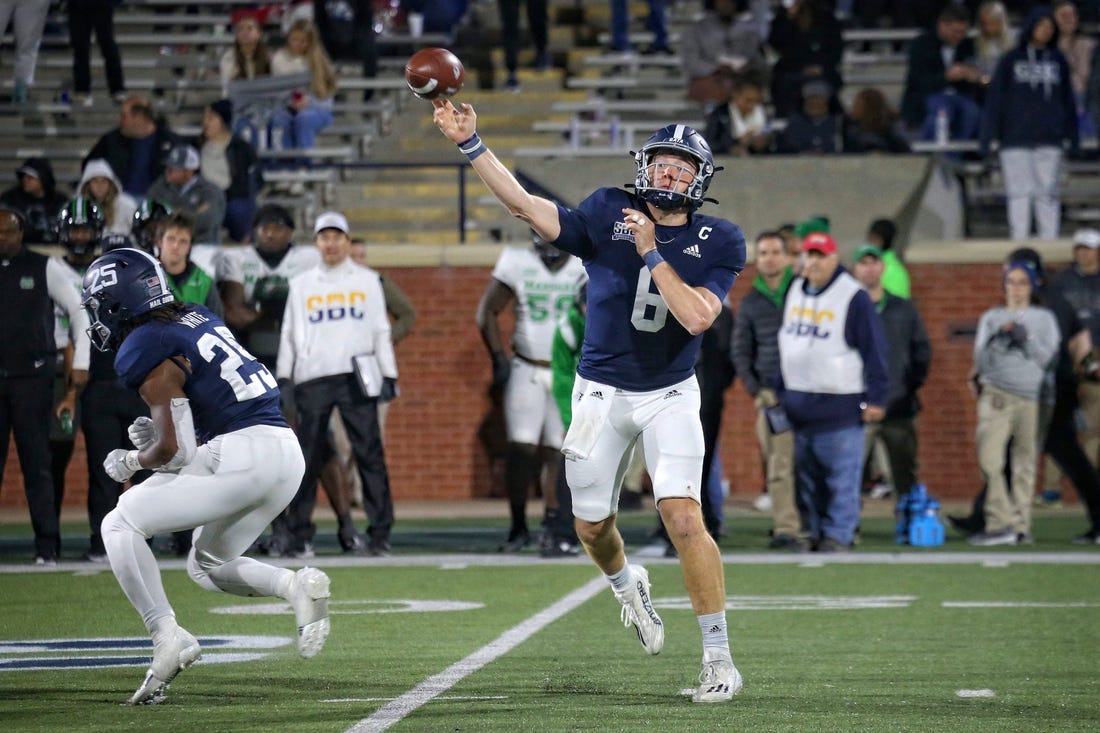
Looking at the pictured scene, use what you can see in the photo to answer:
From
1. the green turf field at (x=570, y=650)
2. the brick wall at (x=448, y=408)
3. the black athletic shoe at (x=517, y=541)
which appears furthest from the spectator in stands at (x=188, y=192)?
the black athletic shoe at (x=517, y=541)

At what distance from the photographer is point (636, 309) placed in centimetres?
673

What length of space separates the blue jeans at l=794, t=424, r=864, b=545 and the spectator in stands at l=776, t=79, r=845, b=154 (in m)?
4.90

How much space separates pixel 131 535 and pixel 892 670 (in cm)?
288

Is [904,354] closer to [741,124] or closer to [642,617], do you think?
[741,124]

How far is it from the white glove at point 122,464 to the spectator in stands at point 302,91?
11365 mm

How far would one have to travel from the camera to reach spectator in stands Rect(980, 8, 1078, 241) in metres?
15.6

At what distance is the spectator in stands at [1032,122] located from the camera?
1555 centimetres

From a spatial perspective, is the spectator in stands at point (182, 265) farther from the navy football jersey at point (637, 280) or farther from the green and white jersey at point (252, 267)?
the navy football jersey at point (637, 280)

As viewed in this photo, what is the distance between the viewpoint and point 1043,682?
262 inches

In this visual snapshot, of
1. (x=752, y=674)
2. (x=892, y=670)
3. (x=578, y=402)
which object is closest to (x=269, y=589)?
(x=578, y=402)

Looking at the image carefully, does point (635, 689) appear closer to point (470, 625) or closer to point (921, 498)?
point (470, 625)

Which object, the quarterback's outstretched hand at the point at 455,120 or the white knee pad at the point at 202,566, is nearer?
A: the quarterback's outstretched hand at the point at 455,120

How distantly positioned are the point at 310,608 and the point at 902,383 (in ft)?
22.1

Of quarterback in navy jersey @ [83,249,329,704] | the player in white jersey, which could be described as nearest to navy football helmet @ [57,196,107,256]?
the player in white jersey
